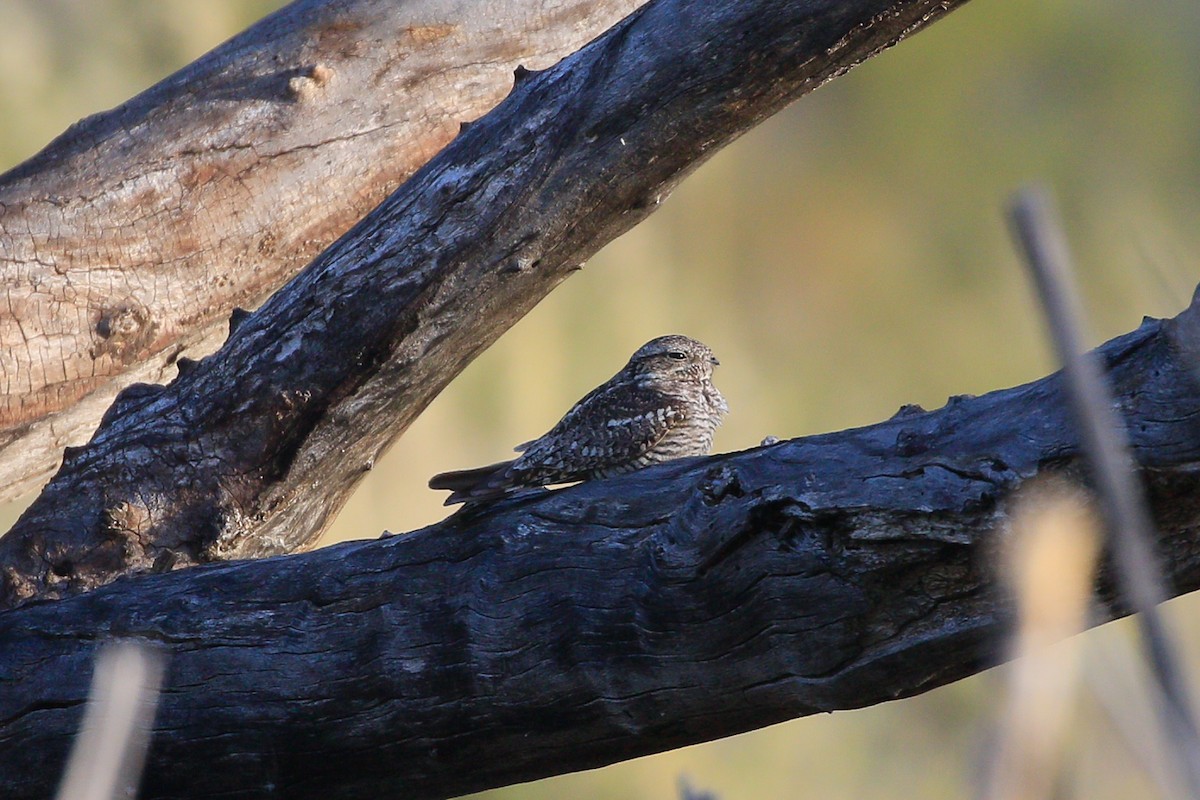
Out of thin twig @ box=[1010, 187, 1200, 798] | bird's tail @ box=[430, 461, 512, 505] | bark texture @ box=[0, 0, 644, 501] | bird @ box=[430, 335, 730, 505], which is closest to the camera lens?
thin twig @ box=[1010, 187, 1200, 798]

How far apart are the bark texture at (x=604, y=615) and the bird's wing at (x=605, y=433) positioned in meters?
0.35

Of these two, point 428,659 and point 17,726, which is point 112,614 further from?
point 428,659

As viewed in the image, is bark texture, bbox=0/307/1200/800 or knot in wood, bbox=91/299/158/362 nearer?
bark texture, bbox=0/307/1200/800

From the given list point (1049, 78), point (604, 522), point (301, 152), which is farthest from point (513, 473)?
point (1049, 78)

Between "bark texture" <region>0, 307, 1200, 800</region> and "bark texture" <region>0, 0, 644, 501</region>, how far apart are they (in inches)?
42.9

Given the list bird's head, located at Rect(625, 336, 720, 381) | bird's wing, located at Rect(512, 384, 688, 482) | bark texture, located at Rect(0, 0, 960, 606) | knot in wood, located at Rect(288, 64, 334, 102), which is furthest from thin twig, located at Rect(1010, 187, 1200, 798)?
knot in wood, located at Rect(288, 64, 334, 102)

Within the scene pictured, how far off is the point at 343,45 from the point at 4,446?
143 centimetres

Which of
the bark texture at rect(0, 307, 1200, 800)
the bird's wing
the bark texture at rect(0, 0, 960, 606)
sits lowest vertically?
the bark texture at rect(0, 307, 1200, 800)

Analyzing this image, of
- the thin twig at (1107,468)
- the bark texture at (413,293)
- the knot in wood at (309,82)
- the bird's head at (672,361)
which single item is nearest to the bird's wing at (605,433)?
the bird's head at (672,361)

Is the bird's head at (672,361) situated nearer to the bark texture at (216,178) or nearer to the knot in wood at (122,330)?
the bark texture at (216,178)

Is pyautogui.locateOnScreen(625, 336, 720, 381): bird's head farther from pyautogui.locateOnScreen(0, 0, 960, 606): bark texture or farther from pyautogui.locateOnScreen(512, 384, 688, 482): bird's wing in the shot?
pyautogui.locateOnScreen(0, 0, 960, 606): bark texture

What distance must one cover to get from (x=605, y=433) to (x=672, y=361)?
1.44 ft

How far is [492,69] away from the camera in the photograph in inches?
130

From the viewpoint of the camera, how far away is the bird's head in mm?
2729
